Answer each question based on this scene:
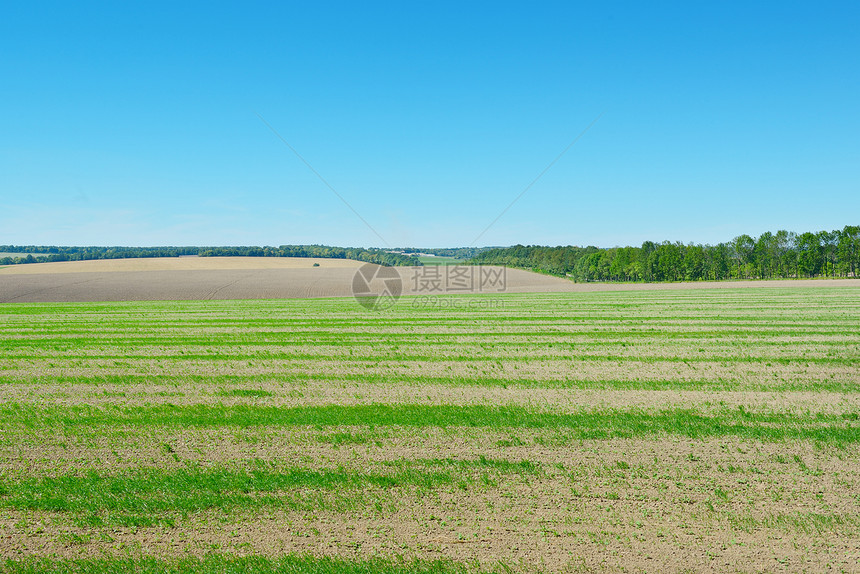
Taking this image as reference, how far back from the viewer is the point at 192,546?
590 centimetres

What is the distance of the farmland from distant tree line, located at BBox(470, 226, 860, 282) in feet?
259

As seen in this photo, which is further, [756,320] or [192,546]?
[756,320]

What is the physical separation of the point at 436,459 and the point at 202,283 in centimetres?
6605

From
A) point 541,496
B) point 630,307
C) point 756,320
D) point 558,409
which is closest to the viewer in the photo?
point 541,496

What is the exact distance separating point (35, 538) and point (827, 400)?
15.5 meters

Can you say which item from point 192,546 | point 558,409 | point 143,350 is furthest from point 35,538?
point 143,350

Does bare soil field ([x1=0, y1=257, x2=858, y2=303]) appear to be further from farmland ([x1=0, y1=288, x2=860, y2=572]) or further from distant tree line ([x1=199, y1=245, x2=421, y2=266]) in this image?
farmland ([x1=0, y1=288, x2=860, y2=572])

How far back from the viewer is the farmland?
19.3ft

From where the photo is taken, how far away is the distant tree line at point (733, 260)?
98250 millimetres

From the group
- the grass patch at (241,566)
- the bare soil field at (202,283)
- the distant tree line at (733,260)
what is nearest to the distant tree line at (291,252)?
the bare soil field at (202,283)

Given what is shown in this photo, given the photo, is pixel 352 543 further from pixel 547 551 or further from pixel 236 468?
pixel 236 468

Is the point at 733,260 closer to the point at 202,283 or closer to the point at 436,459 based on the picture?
the point at 202,283

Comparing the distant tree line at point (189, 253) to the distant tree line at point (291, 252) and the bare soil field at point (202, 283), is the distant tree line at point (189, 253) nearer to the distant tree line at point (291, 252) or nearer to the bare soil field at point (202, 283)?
the distant tree line at point (291, 252)

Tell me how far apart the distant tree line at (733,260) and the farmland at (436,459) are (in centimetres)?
7886
